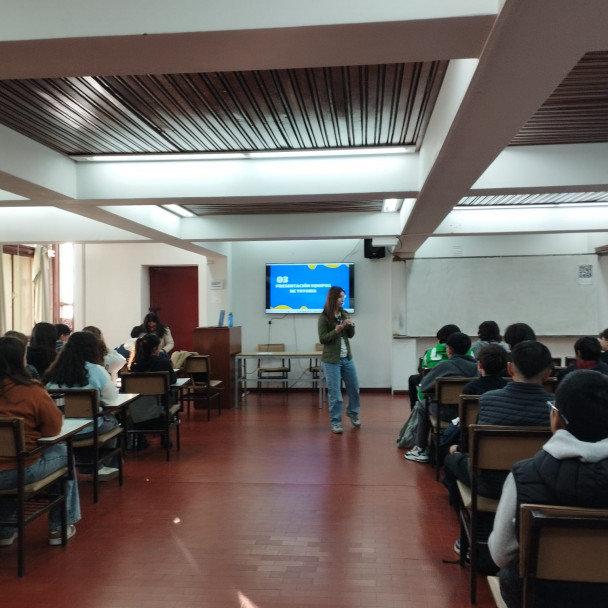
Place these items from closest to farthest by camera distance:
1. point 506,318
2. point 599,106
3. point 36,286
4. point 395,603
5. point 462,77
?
point 462,77 → point 395,603 → point 599,106 → point 506,318 → point 36,286

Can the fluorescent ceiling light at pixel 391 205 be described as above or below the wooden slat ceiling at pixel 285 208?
above

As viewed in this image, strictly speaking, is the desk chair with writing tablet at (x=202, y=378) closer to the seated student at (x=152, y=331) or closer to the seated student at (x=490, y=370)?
the seated student at (x=152, y=331)

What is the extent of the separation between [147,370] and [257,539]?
2687 mm

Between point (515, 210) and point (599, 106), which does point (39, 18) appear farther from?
point (515, 210)

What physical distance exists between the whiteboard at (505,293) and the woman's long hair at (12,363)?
277 inches

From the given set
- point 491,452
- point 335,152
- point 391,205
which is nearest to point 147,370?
point 335,152

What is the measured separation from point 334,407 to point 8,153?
408 cm

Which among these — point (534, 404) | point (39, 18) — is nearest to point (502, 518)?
point (534, 404)

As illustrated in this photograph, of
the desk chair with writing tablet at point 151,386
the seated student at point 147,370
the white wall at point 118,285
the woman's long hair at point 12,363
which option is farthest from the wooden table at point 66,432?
the white wall at point 118,285

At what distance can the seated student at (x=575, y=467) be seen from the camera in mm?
1645

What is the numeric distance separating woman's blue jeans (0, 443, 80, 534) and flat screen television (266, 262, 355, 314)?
6312 mm

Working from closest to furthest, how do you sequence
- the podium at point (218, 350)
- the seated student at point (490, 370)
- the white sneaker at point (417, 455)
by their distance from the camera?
1. the seated student at point (490, 370)
2. the white sneaker at point (417, 455)
3. the podium at point (218, 350)

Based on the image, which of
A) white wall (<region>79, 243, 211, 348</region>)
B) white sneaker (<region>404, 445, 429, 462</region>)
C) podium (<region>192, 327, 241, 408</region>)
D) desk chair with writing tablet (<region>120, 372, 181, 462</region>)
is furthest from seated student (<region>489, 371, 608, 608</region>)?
white wall (<region>79, 243, 211, 348</region>)

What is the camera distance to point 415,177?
443cm
